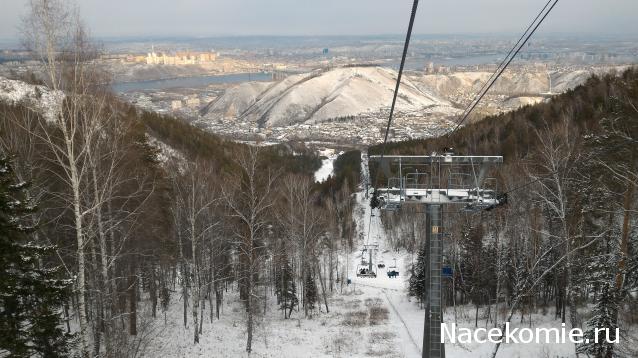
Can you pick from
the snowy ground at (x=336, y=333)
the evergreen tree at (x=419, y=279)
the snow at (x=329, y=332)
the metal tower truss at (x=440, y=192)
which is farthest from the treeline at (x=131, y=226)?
the evergreen tree at (x=419, y=279)

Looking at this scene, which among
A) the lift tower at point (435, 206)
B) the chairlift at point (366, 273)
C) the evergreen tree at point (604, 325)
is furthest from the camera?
the chairlift at point (366, 273)

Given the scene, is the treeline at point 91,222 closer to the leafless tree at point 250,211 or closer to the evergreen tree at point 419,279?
the leafless tree at point 250,211

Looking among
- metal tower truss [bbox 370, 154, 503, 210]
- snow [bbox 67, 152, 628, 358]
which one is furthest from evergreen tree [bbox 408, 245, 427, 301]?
metal tower truss [bbox 370, 154, 503, 210]

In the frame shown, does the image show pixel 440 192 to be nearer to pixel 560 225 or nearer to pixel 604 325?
pixel 604 325

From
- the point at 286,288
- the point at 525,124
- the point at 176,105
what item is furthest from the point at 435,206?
the point at 176,105

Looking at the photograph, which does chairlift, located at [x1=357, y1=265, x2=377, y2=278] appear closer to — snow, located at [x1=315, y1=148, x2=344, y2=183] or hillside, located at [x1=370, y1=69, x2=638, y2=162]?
hillside, located at [x1=370, y1=69, x2=638, y2=162]
